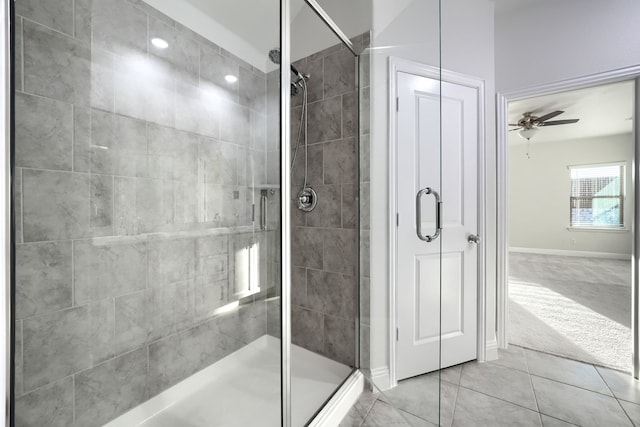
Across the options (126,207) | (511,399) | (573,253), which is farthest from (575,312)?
(573,253)

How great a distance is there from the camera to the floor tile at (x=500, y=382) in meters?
1.64

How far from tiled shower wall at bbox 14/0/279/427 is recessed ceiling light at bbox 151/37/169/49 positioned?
2cm

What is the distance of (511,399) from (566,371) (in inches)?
25.2

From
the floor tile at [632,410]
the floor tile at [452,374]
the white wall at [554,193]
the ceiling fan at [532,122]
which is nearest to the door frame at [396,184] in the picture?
the floor tile at [452,374]

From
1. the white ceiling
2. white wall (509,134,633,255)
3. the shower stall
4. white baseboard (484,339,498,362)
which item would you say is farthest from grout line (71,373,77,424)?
white wall (509,134,633,255)

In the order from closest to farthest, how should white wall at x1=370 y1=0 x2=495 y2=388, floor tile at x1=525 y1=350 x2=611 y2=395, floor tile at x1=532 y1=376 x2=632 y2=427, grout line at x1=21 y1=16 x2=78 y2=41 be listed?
grout line at x1=21 y1=16 x2=78 y2=41, white wall at x1=370 y1=0 x2=495 y2=388, floor tile at x1=532 y1=376 x2=632 y2=427, floor tile at x1=525 y1=350 x2=611 y2=395

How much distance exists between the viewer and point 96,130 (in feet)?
3.57

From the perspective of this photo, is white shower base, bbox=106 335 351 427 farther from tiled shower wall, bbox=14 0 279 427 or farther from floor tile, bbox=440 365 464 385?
floor tile, bbox=440 365 464 385

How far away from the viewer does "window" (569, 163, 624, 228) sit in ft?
19.8

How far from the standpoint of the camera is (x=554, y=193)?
264 inches

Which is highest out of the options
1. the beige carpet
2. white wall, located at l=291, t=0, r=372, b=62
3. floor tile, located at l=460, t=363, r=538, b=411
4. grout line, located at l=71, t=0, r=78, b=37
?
white wall, located at l=291, t=0, r=372, b=62

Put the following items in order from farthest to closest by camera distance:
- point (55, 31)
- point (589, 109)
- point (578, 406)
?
point (589, 109), point (578, 406), point (55, 31)

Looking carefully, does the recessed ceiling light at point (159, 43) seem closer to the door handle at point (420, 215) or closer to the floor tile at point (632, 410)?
the door handle at point (420, 215)

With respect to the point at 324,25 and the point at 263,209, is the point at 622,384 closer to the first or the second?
the point at 263,209
